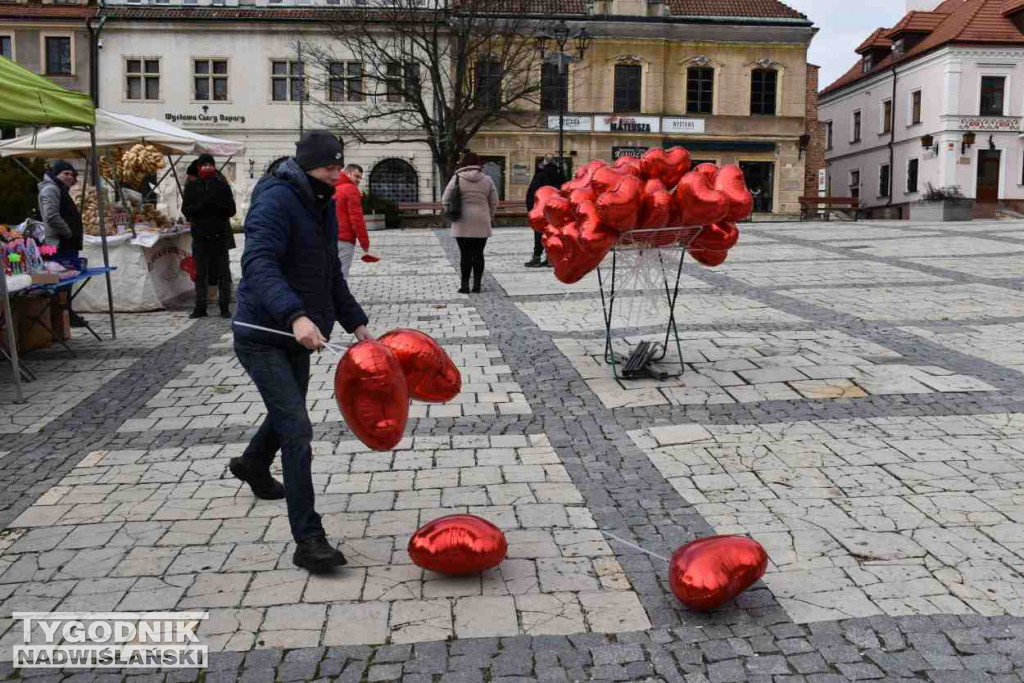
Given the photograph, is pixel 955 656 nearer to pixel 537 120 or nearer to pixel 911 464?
pixel 911 464

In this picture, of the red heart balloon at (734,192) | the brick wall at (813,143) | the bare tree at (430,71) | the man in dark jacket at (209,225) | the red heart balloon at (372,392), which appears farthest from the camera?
the brick wall at (813,143)

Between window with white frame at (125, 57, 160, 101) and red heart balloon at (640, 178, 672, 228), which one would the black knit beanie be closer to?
red heart balloon at (640, 178, 672, 228)

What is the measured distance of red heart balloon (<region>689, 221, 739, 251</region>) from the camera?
7.56m

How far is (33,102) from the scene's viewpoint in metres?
8.05

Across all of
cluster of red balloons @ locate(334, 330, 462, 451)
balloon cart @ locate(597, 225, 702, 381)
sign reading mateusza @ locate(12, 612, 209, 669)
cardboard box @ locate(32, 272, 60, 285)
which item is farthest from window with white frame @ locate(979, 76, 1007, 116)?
sign reading mateusza @ locate(12, 612, 209, 669)

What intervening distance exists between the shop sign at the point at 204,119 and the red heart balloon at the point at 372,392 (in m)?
39.1

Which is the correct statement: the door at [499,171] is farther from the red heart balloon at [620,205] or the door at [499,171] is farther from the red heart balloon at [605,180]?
the red heart balloon at [620,205]

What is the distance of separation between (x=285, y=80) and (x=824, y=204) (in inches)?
882

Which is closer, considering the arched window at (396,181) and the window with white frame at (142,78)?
the window with white frame at (142,78)

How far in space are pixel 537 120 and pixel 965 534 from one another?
3822cm

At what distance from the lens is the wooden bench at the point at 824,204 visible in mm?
38719

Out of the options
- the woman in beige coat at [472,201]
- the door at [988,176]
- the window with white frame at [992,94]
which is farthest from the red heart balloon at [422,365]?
the window with white frame at [992,94]

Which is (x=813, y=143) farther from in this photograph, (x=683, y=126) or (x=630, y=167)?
(x=630, y=167)

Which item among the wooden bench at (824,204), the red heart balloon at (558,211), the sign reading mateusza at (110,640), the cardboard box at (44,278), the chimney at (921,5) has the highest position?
the chimney at (921,5)
